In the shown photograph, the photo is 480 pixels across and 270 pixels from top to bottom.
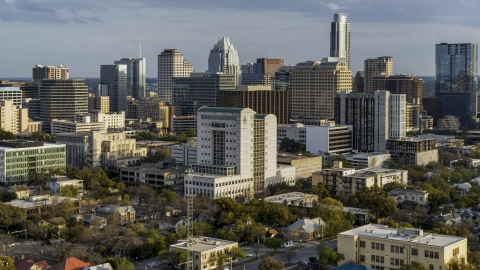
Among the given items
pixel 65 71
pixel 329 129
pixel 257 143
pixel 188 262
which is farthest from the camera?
pixel 65 71

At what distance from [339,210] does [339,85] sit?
42.8 metres

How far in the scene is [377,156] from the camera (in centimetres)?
6044

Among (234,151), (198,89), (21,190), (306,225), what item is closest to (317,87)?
(198,89)

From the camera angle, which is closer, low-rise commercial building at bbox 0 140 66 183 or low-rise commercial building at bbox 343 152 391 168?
low-rise commercial building at bbox 0 140 66 183

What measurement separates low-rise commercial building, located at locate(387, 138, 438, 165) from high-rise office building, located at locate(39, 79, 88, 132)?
37931 mm

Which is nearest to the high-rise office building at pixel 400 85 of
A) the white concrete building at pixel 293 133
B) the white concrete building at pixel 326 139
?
the white concrete building at pixel 293 133

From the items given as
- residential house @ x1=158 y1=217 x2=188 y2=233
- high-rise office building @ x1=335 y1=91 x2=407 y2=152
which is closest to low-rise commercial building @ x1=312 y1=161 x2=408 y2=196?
residential house @ x1=158 y1=217 x2=188 y2=233

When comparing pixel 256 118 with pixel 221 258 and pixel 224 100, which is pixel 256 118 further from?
pixel 224 100

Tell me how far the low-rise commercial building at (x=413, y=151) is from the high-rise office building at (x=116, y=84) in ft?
229

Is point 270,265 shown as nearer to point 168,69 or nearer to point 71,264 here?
point 71,264

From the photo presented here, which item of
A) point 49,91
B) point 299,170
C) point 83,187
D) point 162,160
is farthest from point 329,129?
point 49,91

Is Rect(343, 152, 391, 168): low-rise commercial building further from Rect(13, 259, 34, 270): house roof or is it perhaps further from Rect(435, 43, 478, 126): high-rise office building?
Rect(435, 43, 478, 126): high-rise office building

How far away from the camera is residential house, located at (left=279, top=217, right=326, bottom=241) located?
35.3 m

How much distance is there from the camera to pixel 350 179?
4616 centimetres
